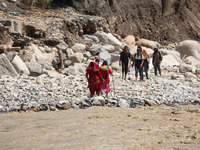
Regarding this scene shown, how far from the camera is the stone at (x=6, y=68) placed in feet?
30.1

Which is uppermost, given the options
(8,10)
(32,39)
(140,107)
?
(8,10)

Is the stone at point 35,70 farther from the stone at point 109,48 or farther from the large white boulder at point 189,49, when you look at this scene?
the large white boulder at point 189,49

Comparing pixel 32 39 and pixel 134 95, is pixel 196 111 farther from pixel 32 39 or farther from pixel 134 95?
pixel 32 39

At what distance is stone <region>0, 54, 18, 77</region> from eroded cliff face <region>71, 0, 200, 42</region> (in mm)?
11288

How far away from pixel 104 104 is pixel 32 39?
24.8 feet

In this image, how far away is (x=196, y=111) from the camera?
564cm

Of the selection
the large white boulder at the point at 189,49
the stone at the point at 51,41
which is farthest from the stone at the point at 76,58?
the large white boulder at the point at 189,49

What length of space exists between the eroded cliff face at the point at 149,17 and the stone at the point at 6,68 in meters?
11.3

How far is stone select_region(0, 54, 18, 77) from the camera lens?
9172 mm

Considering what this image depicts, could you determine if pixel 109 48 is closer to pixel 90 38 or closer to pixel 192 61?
pixel 90 38

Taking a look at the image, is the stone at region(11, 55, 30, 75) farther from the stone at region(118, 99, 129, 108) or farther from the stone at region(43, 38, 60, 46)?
the stone at region(118, 99, 129, 108)

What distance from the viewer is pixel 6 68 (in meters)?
9.23

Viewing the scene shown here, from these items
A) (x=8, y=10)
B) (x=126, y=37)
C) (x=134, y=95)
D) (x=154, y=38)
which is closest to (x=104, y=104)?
(x=134, y=95)

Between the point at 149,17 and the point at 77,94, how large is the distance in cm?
1983
